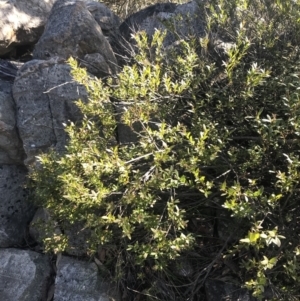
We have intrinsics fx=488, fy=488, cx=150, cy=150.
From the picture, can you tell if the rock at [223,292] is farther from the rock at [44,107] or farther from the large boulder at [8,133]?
the large boulder at [8,133]

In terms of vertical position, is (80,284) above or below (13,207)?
below

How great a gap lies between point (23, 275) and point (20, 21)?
2.43m

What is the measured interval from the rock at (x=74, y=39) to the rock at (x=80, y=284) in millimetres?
1464

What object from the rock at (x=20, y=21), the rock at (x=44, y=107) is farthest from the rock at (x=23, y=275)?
the rock at (x=20, y=21)

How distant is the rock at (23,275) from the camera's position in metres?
3.16

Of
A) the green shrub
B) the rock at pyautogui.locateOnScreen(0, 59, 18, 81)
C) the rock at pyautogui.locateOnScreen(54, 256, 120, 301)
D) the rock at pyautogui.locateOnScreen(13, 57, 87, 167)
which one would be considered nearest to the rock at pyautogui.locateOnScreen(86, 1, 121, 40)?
the rock at pyautogui.locateOnScreen(0, 59, 18, 81)

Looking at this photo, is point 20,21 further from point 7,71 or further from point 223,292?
point 223,292

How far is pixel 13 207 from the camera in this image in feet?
11.5

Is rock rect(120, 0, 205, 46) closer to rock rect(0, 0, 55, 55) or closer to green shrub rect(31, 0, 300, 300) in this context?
green shrub rect(31, 0, 300, 300)

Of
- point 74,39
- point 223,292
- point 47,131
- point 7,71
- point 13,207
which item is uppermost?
point 74,39

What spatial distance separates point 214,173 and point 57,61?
4.95 feet

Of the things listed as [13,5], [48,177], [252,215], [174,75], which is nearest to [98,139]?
[48,177]

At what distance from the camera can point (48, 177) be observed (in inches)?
118

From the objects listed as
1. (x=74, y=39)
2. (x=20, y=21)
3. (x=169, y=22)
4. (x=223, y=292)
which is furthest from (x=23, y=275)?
(x=20, y=21)
